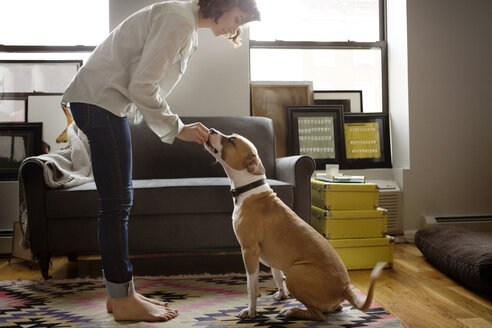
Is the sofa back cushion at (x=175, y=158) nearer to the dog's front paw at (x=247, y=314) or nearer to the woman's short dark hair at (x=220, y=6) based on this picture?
the dog's front paw at (x=247, y=314)

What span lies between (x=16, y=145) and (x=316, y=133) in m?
2.54

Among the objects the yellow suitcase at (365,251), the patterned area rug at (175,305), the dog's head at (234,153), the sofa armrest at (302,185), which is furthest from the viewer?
the yellow suitcase at (365,251)

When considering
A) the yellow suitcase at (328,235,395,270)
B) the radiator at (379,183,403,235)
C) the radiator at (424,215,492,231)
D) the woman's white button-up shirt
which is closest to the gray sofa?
the yellow suitcase at (328,235,395,270)

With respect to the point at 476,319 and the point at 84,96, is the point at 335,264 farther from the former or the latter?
the point at 84,96

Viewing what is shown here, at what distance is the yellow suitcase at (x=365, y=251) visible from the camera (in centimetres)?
258

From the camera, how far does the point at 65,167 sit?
8.64ft

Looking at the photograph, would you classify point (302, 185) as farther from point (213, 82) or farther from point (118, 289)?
point (213, 82)

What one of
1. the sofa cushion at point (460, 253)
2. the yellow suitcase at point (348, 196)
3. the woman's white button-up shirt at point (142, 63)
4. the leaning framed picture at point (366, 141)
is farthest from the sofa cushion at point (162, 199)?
the leaning framed picture at point (366, 141)

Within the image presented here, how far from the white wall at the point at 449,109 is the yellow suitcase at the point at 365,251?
1.03m

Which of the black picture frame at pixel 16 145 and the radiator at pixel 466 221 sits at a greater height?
the black picture frame at pixel 16 145

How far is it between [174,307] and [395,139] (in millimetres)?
2721

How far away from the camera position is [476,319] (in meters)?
1.71

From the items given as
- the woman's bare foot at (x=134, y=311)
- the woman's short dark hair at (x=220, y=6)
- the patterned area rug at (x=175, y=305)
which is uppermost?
the woman's short dark hair at (x=220, y=6)

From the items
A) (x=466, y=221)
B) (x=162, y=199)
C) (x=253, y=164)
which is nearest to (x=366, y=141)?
(x=466, y=221)
